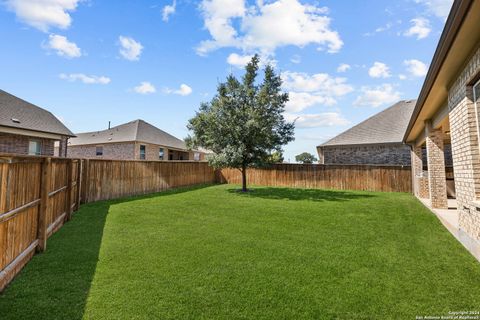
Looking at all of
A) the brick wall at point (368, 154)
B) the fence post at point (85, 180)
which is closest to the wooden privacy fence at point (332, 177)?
the brick wall at point (368, 154)

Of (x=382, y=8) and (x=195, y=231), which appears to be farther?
(x=382, y=8)

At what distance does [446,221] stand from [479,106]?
3.71 m

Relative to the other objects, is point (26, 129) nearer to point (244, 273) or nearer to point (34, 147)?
point (34, 147)

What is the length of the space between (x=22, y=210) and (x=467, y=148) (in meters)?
7.10

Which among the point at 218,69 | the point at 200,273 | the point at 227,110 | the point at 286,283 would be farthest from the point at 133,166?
the point at 286,283

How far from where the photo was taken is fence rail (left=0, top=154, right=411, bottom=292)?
3.31m

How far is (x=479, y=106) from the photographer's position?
11.9ft

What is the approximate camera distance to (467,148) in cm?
390

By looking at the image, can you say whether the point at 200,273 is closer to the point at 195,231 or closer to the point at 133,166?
the point at 195,231

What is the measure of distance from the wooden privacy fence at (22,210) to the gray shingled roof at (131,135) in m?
18.1

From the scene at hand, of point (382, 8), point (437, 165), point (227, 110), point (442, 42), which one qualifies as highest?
point (382, 8)

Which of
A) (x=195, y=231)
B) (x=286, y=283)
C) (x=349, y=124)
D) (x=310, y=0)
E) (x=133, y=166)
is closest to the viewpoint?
(x=286, y=283)

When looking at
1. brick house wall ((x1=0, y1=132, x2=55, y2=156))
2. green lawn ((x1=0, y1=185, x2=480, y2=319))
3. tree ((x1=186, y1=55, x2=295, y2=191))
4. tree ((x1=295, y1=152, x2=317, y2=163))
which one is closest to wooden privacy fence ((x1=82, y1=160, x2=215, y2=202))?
tree ((x1=186, y1=55, x2=295, y2=191))

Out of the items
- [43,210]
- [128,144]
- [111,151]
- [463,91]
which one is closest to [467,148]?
[463,91]
